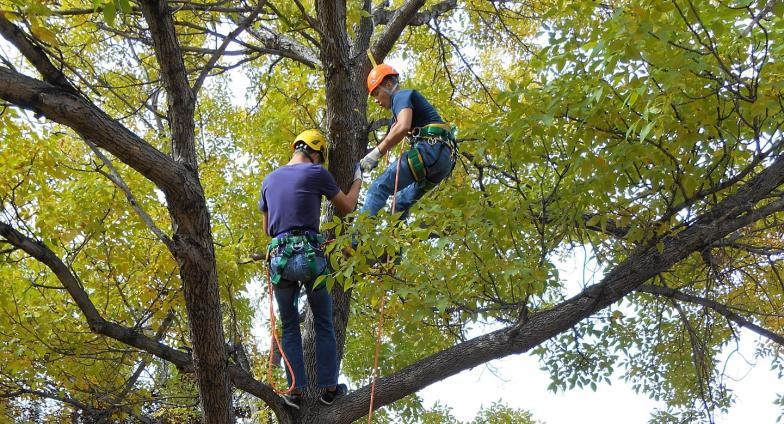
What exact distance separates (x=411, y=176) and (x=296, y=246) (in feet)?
3.79

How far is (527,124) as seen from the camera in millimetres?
3916

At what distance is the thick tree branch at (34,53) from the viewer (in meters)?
2.91

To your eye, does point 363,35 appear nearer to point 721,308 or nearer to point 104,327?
point 104,327

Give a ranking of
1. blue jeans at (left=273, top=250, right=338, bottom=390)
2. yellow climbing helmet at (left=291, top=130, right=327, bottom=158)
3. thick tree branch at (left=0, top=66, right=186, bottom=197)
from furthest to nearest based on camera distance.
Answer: yellow climbing helmet at (left=291, top=130, right=327, bottom=158) < blue jeans at (left=273, top=250, right=338, bottom=390) < thick tree branch at (left=0, top=66, right=186, bottom=197)

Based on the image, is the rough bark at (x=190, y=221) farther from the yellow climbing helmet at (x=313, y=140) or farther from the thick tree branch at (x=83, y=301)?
the yellow climbing helmet at (x=313, y=140)

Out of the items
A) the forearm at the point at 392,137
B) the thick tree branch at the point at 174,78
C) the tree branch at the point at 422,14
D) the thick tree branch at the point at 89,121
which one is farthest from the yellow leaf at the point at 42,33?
the tree branch at the point at 422,14

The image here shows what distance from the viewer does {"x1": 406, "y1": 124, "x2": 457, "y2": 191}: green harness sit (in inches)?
197

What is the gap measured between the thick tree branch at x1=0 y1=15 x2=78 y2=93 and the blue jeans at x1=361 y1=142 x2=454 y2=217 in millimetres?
2426

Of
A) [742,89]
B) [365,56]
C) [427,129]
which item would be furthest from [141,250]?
[742,89]

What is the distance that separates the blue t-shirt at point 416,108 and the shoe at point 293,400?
79.7 inches

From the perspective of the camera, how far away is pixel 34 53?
2947 millimetres

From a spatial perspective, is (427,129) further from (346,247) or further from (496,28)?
(496,28)

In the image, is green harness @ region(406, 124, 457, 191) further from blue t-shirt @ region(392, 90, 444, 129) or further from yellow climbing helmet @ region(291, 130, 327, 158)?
yellow climbing helmet @ region(291, 130, 327, 158)

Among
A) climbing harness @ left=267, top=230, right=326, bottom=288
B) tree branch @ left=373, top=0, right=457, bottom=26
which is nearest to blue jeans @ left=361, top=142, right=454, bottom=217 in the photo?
climbing harness @ left=267, top=230, right=326, bottom=288
